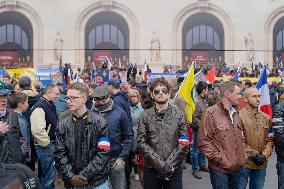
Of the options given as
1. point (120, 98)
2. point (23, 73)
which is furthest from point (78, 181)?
point (23, 73)

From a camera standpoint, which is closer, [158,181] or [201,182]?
[158,181]

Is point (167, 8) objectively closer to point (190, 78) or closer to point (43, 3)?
point (43, 3)

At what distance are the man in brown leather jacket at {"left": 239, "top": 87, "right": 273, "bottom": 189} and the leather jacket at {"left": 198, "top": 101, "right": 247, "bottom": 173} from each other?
47 cm

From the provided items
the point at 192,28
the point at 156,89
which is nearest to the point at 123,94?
the point at 156,89

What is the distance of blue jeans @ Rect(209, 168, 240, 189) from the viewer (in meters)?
5.16

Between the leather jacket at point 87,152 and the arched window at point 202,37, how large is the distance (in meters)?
28.7

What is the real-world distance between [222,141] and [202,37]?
103 ft

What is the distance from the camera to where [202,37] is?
35875mm

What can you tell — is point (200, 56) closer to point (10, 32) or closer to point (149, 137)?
point (10, 32)

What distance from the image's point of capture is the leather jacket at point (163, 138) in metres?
4.97

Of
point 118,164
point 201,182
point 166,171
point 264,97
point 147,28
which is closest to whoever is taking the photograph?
point 166,171

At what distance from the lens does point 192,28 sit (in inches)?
1416

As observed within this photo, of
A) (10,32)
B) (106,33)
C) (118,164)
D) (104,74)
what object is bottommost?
(118,164)

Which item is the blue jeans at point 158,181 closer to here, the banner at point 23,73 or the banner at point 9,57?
the banner at point 23,73
